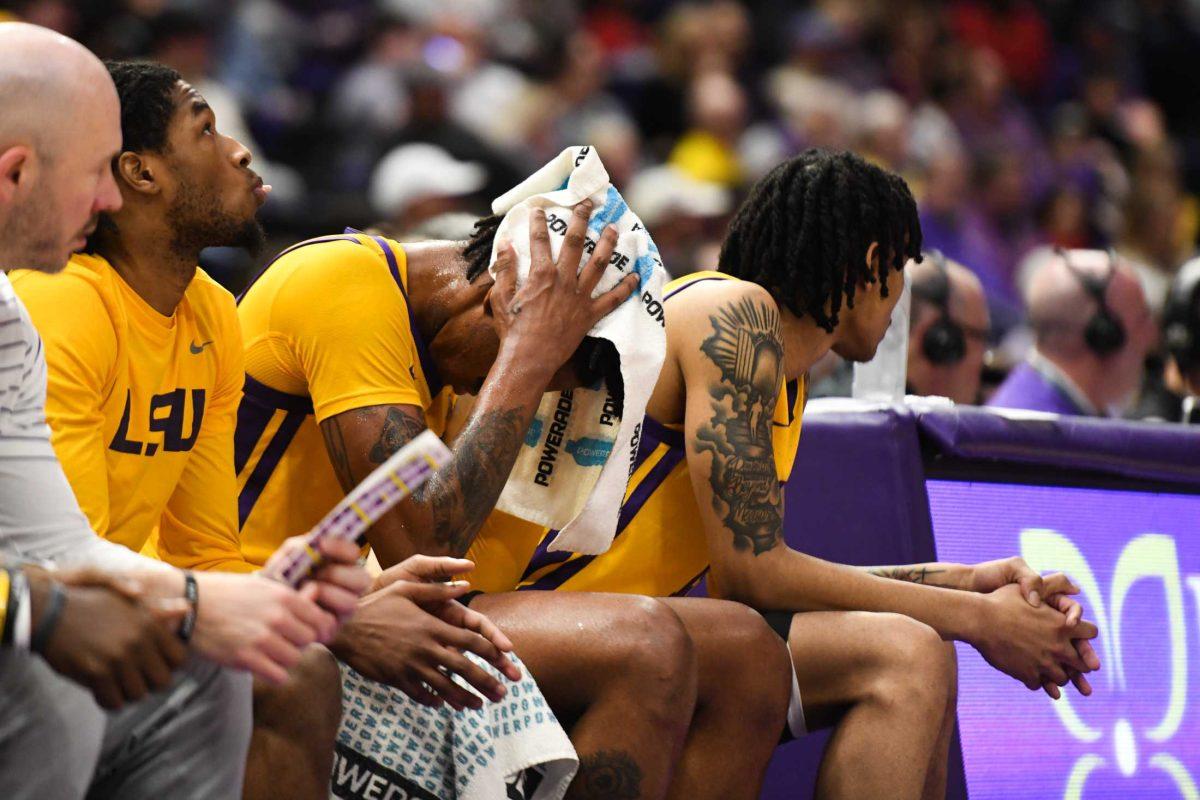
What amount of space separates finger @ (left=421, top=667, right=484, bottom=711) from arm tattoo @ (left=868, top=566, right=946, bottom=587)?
114cm

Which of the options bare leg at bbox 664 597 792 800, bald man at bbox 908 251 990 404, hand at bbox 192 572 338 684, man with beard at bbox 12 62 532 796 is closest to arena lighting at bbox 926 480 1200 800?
bare leg at bbox 664 597 792 800

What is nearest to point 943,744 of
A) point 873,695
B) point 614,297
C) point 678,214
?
point 873,695

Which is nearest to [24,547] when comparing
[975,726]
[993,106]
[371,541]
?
[371,541]

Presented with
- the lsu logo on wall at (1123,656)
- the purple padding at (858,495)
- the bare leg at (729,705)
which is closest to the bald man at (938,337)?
the lsu logo on wall at (1123,656)

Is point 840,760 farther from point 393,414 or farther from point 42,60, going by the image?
point 42,60

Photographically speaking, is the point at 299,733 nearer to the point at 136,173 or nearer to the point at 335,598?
the point at 335,598

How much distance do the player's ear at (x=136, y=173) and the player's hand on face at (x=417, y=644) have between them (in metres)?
0.76

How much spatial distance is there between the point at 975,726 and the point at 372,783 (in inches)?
61.4

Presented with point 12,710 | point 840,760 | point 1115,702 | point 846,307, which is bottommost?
point 1115,702

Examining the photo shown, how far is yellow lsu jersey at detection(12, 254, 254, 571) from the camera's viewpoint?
7.83ft

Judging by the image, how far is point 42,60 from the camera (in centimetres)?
201

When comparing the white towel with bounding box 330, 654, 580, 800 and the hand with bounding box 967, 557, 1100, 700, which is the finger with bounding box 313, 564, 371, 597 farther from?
the hand with bounding box 967, 557, 1100, 700

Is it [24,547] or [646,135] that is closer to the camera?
[24,547]

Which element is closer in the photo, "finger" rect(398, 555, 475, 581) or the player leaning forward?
"finger" rect(398, 555, 475, 581)
